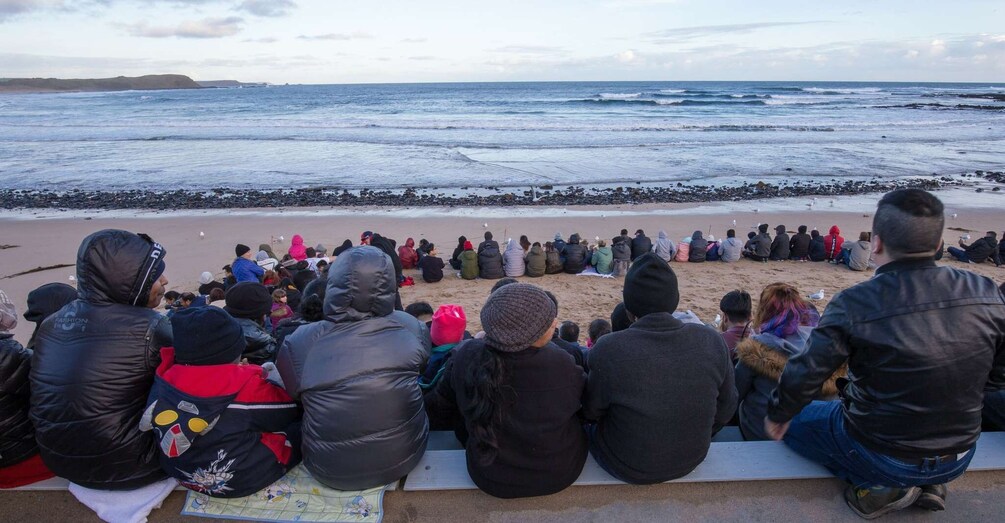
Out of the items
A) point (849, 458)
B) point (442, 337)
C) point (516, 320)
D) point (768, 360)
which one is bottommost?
point (849, 458)

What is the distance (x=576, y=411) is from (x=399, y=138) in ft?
114

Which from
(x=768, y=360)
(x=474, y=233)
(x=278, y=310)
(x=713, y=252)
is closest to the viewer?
(x=768, y=360)

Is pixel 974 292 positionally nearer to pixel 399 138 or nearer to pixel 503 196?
pixel 503 196

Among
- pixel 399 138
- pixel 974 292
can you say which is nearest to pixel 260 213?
pixel 974 292

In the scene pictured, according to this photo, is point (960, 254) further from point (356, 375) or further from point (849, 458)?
point (356, 375)

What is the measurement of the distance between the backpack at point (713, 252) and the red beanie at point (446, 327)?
28.8ft

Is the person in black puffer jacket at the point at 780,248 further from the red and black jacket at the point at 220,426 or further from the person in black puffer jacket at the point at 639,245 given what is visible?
the red and black jacket at the point at 220,426

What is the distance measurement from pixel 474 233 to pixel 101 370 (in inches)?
453

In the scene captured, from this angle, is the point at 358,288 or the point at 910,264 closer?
the point at 910,264

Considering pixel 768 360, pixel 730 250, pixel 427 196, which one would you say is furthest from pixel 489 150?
pixel 768 360

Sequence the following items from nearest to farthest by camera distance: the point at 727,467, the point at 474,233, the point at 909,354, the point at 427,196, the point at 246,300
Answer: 1. the point at 909,354
2. the point at 727,467
3. the point at 246,300
4. the point at 474,233
5. the point at 427,196

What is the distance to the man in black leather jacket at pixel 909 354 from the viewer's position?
2350 mm

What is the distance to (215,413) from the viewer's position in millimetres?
2762

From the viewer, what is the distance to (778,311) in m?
3.94
